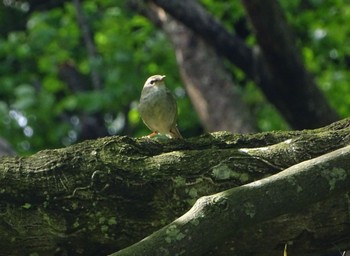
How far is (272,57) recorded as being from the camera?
392 inches

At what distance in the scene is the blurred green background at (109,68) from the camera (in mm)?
14477

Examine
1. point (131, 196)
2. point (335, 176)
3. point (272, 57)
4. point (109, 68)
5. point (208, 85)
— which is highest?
point (109, 68)

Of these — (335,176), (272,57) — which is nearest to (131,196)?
(335,176)

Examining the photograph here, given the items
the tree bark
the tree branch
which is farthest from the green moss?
the tree bark

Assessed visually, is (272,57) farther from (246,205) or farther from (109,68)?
(109,68)

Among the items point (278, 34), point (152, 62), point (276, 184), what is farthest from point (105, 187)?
point (152, 62)

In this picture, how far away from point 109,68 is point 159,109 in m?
7.60

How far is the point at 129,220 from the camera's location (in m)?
4.89

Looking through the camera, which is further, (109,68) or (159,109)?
(109,68)

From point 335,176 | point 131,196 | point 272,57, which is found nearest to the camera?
point 335,176

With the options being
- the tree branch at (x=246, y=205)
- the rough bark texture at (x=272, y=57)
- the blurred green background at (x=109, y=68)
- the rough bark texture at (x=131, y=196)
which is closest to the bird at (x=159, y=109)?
the rough bark texture at (x=272, y=57)

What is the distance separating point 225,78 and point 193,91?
1.18 feet

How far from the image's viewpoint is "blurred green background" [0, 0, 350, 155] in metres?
14.5

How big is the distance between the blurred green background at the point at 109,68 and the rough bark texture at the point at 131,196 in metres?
8.57
